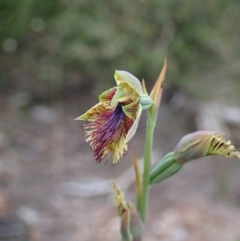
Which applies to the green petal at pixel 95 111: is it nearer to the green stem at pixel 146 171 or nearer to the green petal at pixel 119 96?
the green petal at pixel 119 96

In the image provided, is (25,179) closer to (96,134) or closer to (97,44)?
(97,44)

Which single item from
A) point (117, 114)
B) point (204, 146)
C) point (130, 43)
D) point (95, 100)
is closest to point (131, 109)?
point (117, 114)

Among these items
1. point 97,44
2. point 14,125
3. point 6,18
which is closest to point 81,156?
point 14,125

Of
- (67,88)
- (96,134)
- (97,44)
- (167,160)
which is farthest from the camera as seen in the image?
(67,88)

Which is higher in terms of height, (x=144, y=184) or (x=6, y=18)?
(x=6, y=18)

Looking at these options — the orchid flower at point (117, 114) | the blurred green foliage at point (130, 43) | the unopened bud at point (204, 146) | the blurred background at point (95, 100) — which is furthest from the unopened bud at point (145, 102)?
the blurred green foliage at point (130, 43)

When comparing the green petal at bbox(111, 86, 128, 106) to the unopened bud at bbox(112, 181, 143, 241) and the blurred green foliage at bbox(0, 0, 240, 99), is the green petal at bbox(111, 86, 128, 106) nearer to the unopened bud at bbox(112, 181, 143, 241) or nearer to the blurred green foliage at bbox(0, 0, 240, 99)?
the unopened bud at bbox(112, 181, 143, 241)

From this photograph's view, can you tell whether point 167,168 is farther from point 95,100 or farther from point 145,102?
point 95,100

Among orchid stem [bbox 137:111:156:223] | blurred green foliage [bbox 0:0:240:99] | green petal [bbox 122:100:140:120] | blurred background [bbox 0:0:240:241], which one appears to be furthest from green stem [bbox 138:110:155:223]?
blurred green foliage [bbox 0:0:240:99]
